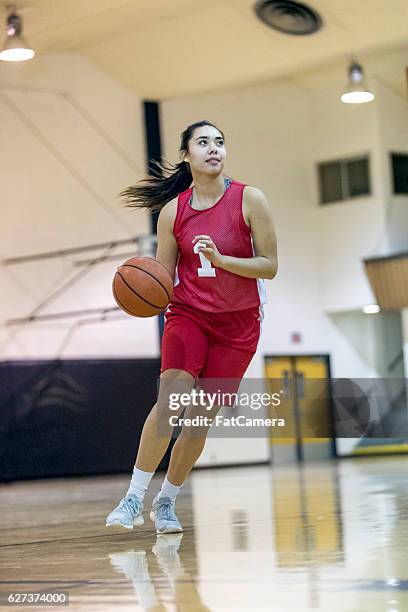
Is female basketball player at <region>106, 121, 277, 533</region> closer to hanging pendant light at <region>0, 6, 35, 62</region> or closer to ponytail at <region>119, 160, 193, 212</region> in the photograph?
ponytail at <region>119, 160, 193, 212</region>

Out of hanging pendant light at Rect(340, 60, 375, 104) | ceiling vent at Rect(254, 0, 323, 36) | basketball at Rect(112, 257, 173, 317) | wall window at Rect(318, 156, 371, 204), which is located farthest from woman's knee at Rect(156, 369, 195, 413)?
wall window at Rect(318, 156, 371, 204)

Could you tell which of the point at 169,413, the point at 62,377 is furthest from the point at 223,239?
the point at 62,377

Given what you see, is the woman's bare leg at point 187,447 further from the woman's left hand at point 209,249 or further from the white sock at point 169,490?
the woman's left hand at point 209,249

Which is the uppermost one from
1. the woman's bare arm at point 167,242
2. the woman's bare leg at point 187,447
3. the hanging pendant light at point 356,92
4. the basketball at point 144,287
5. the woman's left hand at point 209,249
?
the hanging pendant light at point 356,92

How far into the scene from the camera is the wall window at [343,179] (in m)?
19.1

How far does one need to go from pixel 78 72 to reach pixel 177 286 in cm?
1239

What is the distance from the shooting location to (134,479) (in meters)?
4.85

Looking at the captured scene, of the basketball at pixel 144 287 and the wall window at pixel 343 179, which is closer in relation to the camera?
the basketball at pixel 144 287

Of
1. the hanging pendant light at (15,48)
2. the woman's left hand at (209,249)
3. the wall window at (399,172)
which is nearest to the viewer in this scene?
the woman's left hand at (209,249)

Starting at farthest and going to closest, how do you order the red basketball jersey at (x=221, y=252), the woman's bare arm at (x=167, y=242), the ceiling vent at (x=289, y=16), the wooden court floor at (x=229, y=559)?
1. the ceiling vent at (x=289, y=16)
2. the woman's bare arm at (x=167, y=242)
3. the red basketball jersey at (x=221, y=252)
4. the wooden court floor at (x=229, y=559)

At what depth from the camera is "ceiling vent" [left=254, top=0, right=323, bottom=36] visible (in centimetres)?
1452

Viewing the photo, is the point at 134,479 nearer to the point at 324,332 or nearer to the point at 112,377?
the point at 112,377

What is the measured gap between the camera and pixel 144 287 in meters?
4.79

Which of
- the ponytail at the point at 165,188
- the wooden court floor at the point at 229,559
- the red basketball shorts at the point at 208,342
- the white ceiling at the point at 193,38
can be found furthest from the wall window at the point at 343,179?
the red basketball shorts at the point at 208,342
